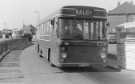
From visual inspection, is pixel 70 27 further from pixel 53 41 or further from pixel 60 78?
pixel 60 78

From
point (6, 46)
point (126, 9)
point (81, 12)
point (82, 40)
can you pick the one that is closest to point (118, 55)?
point (82, 40)

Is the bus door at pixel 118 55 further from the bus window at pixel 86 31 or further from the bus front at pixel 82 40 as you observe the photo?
the bus window at pixel 86 31

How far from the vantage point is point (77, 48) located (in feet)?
42.1

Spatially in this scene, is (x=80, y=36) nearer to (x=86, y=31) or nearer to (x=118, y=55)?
(x=86, y=31)

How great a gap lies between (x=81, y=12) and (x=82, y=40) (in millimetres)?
1415

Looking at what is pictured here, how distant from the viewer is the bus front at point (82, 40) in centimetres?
1277

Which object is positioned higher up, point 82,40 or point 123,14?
point 123,14

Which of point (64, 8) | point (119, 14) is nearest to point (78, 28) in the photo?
point (64, 8)

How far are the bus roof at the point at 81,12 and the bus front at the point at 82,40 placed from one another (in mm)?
53

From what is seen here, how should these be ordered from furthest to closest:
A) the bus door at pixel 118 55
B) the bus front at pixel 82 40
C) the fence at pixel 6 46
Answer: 1. the fence at pixel 6 46
2. the bus door at pixel 118 55
3. the bus front at pixel 82 40

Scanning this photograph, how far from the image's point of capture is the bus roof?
12961 millimetres

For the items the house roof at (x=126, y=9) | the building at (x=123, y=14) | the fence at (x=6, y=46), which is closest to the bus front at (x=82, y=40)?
the fence at (x=6, y=46)

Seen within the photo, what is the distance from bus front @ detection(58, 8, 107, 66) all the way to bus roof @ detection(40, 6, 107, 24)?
53mm

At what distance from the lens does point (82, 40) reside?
12828mm
